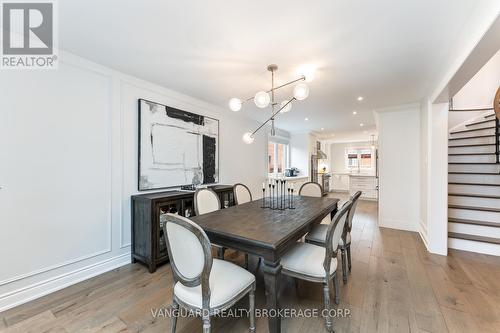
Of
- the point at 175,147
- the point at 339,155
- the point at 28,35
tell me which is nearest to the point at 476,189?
the point at 175,147

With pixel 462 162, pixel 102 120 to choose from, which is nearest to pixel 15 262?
pixel 102 120

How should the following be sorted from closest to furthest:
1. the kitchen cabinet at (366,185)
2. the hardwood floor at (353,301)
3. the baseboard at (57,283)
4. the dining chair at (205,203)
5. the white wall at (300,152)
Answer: the hardwood floor at (353,301) < the baseboard at (57,283) < the dining chair at (205,203) < the white wall at (300,152) < the kitchen cabinet at (366,185)

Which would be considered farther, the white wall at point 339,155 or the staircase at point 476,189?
the white wall at point 339,155

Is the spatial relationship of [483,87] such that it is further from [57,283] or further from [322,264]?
[57,283]

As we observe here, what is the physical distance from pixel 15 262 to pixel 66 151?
1.11 metres

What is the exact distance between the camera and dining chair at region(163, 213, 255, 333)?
1272mm

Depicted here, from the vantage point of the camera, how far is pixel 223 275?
1.56 m

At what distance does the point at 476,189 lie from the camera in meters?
3.58

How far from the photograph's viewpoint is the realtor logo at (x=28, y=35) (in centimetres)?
166

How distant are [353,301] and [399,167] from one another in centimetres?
334

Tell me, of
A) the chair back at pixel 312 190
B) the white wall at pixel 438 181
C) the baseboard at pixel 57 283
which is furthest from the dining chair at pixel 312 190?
the baseboard at pixel 57 283

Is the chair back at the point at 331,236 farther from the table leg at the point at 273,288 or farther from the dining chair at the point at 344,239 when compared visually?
the dining chair at the point at 344,239

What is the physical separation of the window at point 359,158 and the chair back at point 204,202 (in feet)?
28.5

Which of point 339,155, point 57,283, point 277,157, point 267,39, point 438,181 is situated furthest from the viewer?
point 339,155
